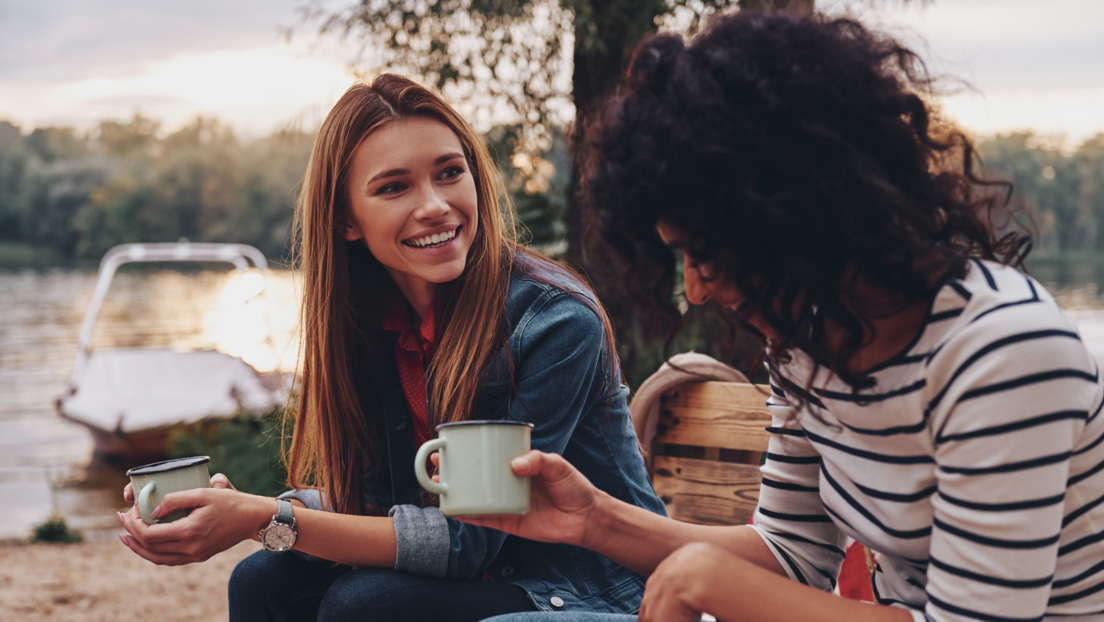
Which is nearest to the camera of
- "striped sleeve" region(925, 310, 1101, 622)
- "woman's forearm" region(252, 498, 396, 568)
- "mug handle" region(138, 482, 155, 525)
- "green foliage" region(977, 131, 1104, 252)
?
"striped sleeve" region(925, 310, 1101, 622)

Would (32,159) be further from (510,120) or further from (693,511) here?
(693,511)

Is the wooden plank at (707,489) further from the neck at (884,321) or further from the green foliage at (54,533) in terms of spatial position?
the green foliage at (54,533)

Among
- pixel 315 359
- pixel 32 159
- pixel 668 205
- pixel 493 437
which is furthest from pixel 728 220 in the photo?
pixel 32 159

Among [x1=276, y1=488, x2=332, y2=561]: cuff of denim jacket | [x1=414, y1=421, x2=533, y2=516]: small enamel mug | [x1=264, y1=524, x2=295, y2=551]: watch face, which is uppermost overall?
[x1=414, y1=421, x2=533, y2=516]: small enamel mug

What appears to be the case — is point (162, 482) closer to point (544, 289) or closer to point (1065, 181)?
point (544, 289)

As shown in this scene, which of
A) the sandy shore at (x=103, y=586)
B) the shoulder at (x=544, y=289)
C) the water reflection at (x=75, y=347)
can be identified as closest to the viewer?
the shoulder at (x=544, y=289)

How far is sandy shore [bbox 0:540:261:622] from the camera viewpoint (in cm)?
347

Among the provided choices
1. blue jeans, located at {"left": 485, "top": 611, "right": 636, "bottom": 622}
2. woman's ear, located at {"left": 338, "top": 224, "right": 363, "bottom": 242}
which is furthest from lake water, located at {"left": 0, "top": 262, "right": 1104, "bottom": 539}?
blue jeans, located at {"left": 485, "top": 611, "right": 636, "bottom": 622}

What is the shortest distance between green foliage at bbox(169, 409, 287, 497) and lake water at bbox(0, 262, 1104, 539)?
0.57m

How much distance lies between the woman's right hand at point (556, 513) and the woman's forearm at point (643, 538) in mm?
15

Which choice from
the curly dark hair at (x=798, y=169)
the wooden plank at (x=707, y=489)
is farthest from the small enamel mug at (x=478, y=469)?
the wooden plank at (x=707, y=489)

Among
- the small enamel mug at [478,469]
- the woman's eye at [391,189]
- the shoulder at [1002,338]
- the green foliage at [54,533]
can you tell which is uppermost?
the woman's eye at [391,189]

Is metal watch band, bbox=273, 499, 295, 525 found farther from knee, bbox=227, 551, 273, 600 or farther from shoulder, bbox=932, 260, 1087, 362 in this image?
shoulder, bbox=932, 260, 1087, 362

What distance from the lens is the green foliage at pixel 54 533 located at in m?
4.50
